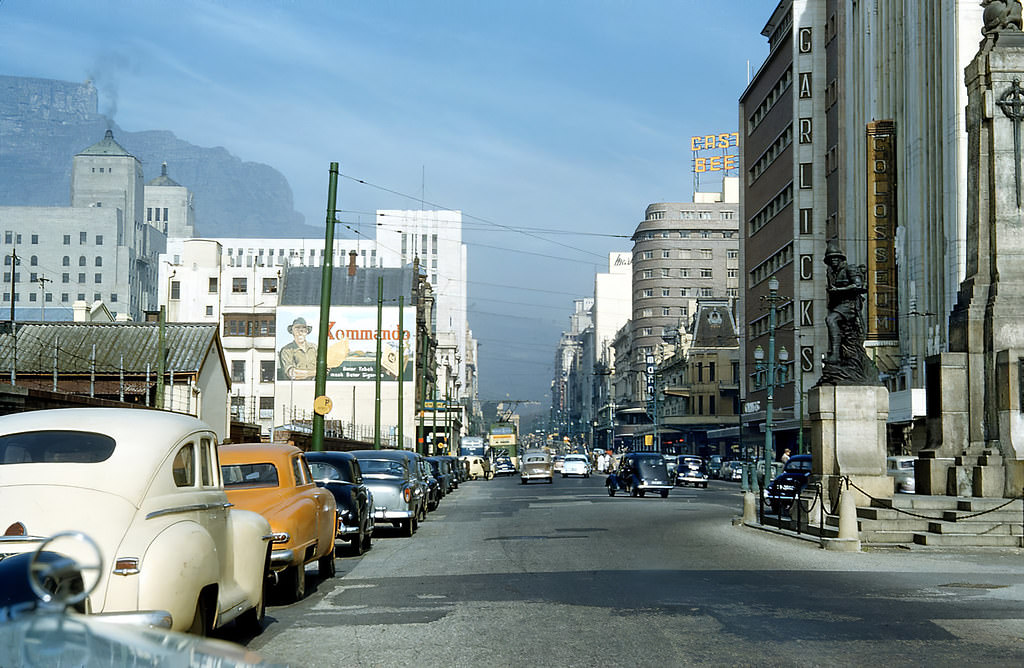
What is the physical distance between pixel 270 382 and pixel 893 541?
267 ft

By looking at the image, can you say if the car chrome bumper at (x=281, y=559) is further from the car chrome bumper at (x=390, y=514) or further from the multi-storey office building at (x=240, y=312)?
the multi-storey office building at (x=240, y=312)

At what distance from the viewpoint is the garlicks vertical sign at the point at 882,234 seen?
53594 millimetres

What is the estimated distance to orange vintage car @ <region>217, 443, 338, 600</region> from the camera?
12.2 m

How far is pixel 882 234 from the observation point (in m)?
53.8

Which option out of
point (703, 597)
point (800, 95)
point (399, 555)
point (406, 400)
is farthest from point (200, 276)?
point (703, 597)

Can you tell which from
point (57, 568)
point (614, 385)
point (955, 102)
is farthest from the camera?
point (614, 385)

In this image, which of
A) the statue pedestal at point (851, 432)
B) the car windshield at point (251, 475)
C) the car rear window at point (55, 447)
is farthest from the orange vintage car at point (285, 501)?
the statue pedestal at point (851, 432)

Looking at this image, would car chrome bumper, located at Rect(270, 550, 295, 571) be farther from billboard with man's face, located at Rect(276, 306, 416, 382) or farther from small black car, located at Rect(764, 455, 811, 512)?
billboard with man's face, located at Rect(276, 306, 416, 382)

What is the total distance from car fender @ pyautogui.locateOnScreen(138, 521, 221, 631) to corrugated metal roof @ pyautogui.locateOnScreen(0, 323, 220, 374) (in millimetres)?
44753

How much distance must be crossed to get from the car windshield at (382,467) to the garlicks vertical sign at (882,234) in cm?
3444

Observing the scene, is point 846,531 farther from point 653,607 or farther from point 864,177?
point 864,177

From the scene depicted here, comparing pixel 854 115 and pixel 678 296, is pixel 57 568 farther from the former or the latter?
pixel 678 296

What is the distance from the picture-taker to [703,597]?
12.4m

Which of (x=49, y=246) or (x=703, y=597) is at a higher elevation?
(x=49, y=246)
